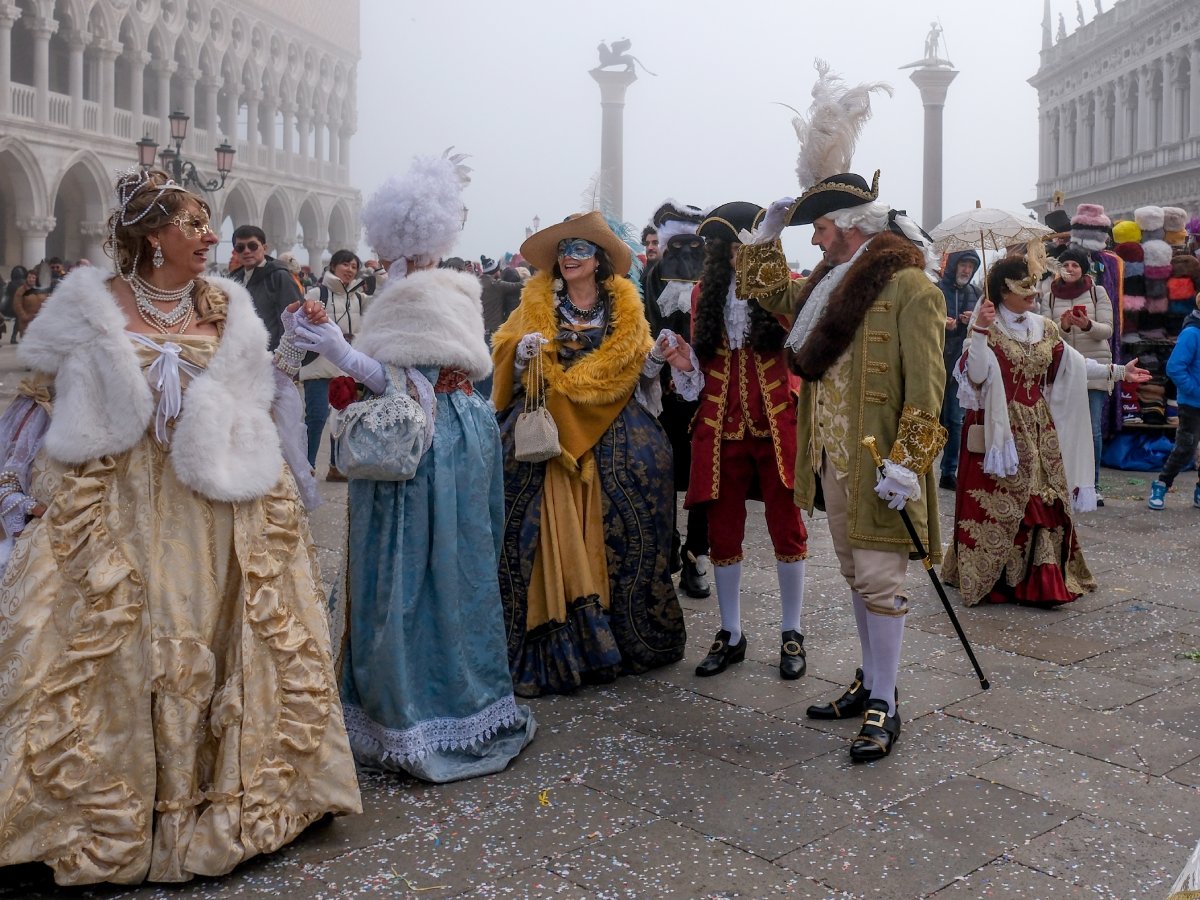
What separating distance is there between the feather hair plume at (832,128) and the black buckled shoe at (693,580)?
2.21m

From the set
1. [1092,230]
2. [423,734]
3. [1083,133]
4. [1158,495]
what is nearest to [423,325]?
[423,734]

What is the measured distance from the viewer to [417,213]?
→ 141 inches

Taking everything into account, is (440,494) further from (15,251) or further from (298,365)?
(15,251)

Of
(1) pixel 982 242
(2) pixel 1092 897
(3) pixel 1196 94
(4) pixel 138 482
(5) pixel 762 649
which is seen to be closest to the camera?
(2) pixel 1092 897

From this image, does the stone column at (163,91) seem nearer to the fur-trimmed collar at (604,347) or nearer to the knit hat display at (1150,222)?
the knit hat display at (1150,222)

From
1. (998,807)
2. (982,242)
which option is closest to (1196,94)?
(982,242)

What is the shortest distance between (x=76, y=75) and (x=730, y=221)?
3149cm

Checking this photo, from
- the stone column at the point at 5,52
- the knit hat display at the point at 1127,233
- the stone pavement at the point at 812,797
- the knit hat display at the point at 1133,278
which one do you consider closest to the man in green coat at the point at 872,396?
the stone pavement at the point at 812,797

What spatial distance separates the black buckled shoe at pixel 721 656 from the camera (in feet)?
14.8

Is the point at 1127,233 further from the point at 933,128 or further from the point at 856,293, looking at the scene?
the point at 933,128

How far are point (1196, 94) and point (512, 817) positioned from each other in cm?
4223

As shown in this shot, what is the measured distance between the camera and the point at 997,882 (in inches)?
112

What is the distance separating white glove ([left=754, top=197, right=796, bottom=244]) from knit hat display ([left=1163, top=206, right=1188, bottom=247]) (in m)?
7.77

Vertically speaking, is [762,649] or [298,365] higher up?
[298,365]
